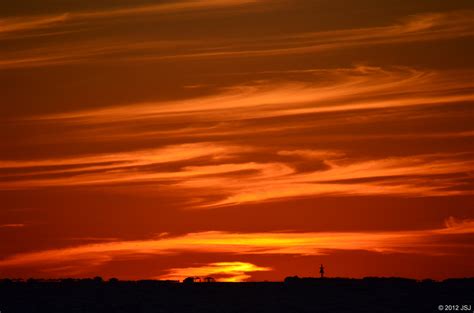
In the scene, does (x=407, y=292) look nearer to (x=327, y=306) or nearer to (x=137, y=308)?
(x=327, y=306)

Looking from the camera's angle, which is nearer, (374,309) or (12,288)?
(374,309)

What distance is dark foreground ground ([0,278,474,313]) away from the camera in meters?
144

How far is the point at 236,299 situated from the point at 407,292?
17.1 metres

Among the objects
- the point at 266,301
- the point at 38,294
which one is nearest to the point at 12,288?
the point at 38,294

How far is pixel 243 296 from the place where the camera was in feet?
491

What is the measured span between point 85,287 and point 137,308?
54.0 ft

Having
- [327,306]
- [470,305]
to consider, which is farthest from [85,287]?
[470,305]

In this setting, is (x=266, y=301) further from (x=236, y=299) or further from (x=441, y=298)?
(x=441, y=298)

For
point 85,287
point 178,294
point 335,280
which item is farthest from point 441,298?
point 85,287

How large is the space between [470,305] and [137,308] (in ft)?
98.9

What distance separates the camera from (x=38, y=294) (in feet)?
507

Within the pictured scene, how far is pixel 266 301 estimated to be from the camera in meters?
146

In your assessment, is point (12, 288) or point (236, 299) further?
point (12, 288)

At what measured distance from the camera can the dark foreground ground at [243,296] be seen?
144m
